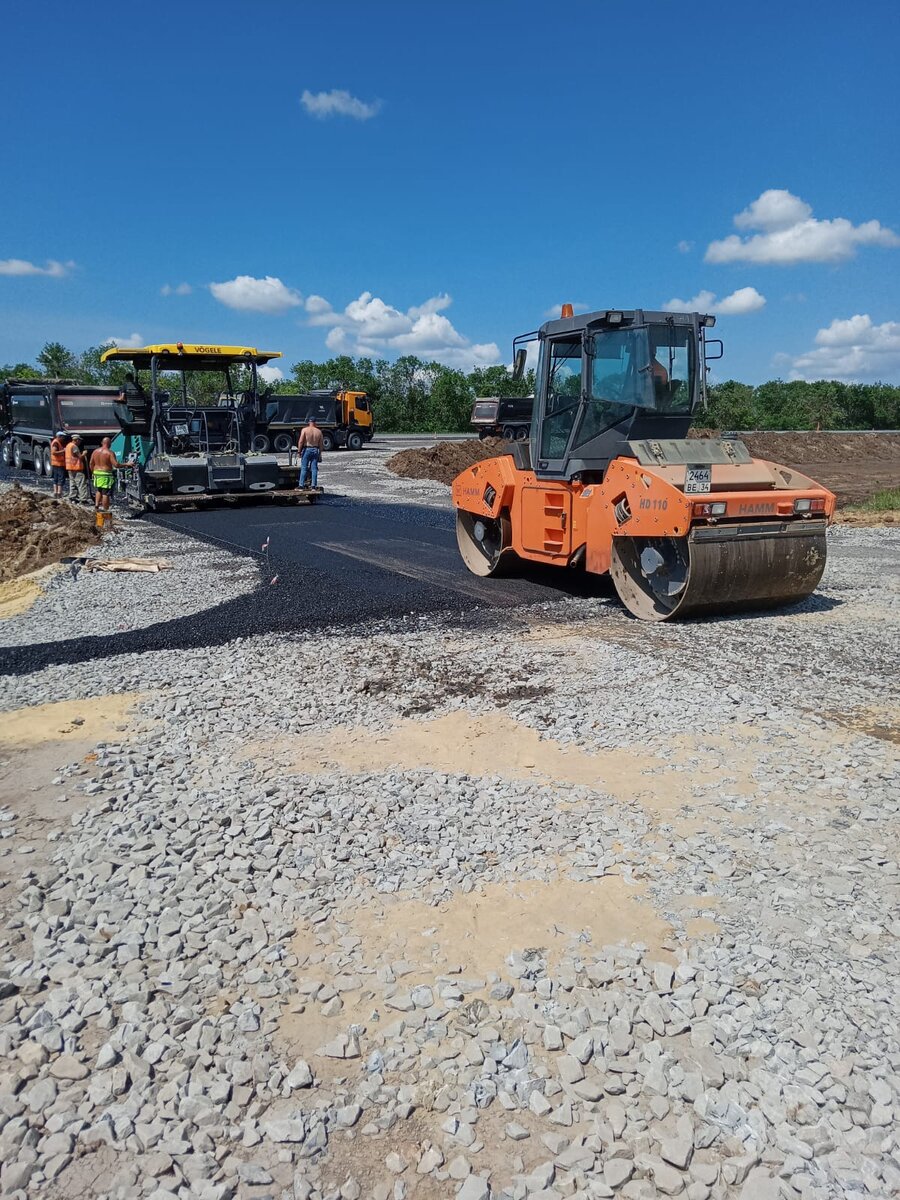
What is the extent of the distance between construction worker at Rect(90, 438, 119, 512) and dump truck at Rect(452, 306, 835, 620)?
933 cm

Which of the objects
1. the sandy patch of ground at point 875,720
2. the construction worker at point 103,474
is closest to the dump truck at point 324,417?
the construction worker at point 103,474

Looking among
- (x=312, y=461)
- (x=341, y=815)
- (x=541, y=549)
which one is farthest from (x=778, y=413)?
(x=341, y=815)

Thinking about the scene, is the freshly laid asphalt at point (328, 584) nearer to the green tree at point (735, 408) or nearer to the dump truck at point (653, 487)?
the dump truck at point (653, 487)

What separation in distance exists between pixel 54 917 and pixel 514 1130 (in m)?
2.03

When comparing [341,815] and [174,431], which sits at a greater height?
[174,431]

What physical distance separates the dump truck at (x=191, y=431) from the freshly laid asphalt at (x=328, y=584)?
2.59ft

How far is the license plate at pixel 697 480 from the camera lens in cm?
760

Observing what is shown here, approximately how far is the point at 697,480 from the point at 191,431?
37.8ft

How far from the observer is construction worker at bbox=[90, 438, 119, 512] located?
16.0m

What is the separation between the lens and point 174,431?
53.9 feet

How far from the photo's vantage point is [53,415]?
74.1 feet

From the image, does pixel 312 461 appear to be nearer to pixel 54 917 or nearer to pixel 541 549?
pixel 541 549

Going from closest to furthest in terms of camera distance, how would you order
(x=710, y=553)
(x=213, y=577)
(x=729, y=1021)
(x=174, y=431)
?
(x=729, y=1021) < (x=710, y=553) < (x=213, y=577) < (x=174, y=431)

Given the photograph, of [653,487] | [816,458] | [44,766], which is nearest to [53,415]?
[653,487]
